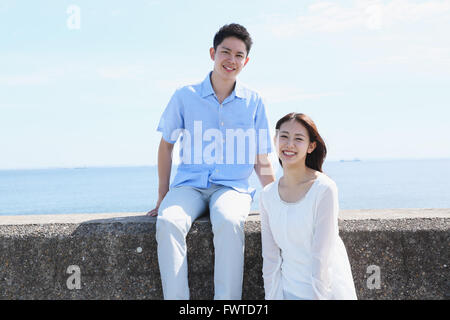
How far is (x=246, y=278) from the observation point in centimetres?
245

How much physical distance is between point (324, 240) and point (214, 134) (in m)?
1.11

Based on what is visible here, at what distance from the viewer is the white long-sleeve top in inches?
78.5

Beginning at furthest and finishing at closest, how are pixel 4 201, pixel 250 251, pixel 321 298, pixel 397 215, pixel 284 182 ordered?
pixel 4 201 < pixel 397 215 < pixel 250 251 < pixel 284 182 < pixel 321 298

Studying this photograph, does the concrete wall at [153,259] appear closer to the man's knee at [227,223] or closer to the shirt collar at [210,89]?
the man's knee at [227,223]

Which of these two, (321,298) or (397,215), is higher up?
(397,215)

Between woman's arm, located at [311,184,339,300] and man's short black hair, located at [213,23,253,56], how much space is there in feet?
4.02

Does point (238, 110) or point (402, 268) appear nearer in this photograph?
point (402, 268)

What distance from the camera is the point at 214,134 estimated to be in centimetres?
278

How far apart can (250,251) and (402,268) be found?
902 mm

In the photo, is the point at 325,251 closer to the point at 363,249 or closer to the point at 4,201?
the point at 363,249

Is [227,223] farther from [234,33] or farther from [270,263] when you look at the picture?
[234,33]

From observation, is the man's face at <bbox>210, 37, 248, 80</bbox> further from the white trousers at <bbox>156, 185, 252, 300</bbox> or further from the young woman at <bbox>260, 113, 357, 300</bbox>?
the white trousers at <bbox>156, 185, 252, 300</bbox>

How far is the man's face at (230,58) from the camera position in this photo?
107 inches
